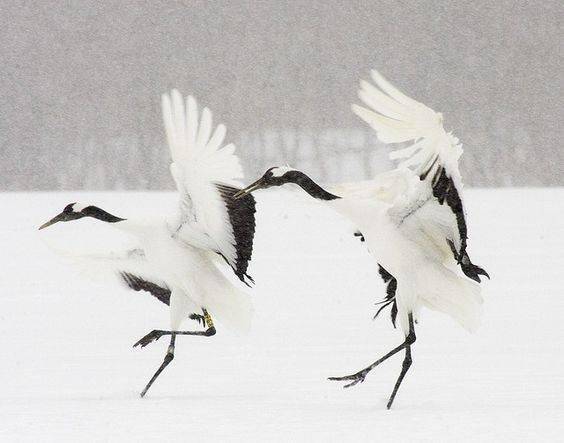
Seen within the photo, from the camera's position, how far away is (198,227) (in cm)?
324

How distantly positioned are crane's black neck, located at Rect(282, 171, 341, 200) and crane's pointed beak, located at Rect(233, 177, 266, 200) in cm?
6

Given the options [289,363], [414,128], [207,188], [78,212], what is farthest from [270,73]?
[414,128]

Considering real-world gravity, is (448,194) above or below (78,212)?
above

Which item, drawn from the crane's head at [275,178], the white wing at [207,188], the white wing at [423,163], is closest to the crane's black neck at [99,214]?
the white wing at [207,188]

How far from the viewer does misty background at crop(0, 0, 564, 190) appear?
14.8 meters

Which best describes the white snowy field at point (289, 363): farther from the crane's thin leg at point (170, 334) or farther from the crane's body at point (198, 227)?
the crane's body at point (198, 227)

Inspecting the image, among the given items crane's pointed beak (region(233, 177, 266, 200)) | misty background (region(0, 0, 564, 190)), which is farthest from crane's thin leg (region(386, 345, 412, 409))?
misty background (region(0, 0, 564, 190))

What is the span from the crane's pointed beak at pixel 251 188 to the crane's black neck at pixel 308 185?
6cm

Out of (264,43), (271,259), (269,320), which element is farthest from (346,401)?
(264,43)

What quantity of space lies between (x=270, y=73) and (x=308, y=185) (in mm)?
12039

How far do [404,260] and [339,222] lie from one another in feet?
20.3

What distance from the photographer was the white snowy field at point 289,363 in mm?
2998

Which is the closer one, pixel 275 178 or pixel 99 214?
pixel 275 178

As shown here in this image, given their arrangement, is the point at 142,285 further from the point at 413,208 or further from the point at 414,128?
the point at 414,128
